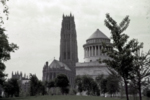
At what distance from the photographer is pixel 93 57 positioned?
110 m

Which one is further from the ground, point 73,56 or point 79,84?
point 73,56

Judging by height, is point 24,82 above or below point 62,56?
below

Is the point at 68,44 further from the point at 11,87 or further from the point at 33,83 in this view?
the point at 11,87

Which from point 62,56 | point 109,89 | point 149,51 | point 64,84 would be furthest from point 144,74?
point 62,56

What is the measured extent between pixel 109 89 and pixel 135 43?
168 feet

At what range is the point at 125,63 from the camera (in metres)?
21.7

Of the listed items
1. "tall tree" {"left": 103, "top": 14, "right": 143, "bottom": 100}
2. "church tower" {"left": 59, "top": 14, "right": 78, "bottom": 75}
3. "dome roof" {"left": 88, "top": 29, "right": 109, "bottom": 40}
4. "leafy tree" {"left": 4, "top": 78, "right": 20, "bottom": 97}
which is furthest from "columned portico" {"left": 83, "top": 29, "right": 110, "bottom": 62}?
"tall tree" {"left": 103, "top": 14, "right": 143, "bottom": 100}

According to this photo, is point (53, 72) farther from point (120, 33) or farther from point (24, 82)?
point (120, 33)

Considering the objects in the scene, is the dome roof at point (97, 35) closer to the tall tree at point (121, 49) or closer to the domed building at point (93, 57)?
the domed building at point (93, 57)

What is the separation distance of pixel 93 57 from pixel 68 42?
76093 mm

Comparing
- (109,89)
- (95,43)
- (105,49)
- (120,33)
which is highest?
(95,43)

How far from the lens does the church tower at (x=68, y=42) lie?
182250 mm

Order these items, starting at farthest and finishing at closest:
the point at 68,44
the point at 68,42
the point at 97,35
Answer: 1. the point at 68,42
2. the point at 68,44
3. the point at 97,35

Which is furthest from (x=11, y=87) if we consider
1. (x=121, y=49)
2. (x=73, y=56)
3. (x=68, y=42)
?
(x=73, y=56)
